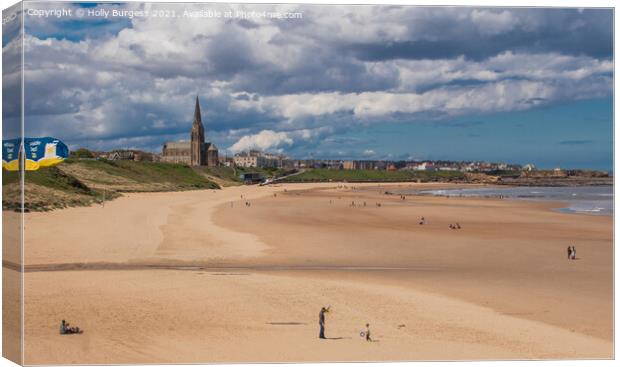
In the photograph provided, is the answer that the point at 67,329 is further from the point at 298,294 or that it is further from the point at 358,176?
the point at 358,176

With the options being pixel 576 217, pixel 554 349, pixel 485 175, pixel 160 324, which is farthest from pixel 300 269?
pixel 485 175

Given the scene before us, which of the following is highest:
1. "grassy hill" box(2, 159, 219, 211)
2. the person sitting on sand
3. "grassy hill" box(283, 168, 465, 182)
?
"grassy hill" box(283, 168, 465, 182)

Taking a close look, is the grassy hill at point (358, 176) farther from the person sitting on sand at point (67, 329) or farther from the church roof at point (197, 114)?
the person sitting on sand at point (67, 329)

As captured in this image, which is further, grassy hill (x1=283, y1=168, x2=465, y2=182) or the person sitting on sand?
grassy hill (x1=283, y1=168, x2=465, y2=182)

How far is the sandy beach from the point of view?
43.1 ft

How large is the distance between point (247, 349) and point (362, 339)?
245 centimetres

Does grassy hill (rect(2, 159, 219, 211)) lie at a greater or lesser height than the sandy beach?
greater

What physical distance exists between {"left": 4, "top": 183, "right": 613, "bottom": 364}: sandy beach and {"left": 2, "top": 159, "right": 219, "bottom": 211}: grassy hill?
1.15 meters

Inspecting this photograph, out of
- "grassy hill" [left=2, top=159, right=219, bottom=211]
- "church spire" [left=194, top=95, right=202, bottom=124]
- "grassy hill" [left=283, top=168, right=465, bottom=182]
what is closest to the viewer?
"church spire" [left=194, top=95, right=202, bottom=124]

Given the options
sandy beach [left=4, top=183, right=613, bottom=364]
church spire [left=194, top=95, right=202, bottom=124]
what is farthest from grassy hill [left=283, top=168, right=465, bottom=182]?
church spire [left=194, top=95, right=202, bottom=124]

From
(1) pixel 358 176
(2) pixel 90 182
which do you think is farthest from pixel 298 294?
(1) pixel 358 176

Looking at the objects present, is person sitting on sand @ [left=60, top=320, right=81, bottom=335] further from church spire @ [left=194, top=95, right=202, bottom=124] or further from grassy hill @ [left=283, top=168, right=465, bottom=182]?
grassy hill @ [left=283, top=168, right=465, bottom=182]

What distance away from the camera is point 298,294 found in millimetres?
17031

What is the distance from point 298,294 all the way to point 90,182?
25.3 m
